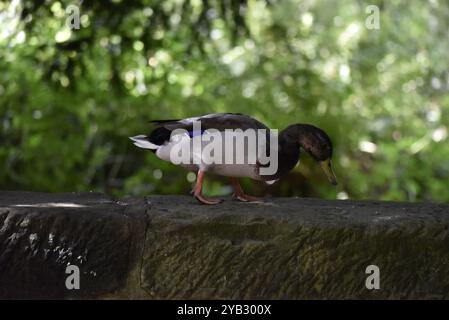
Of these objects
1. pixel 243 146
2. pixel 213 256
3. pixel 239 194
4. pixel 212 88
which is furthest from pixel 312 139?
pixel 212 88

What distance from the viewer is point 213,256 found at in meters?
2.53

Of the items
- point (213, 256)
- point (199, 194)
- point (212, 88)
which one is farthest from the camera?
point (212, 88)

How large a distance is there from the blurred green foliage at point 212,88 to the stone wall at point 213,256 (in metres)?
2.10

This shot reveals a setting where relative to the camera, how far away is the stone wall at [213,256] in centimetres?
251

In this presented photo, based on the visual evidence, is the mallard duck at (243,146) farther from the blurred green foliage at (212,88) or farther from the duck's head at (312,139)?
the blurred green foliage at (212,88)

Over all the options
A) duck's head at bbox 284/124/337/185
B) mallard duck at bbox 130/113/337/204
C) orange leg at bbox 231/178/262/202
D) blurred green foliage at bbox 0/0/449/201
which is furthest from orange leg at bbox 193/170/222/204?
blurred green foliage at bbox 0/0/449/201

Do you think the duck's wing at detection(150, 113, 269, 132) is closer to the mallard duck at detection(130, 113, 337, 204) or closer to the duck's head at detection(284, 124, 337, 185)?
the mallard duck at detection(130, 113, 337, 204)

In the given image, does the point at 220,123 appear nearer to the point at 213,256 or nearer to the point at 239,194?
the point at 239,194

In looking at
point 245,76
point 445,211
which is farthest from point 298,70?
point 445,211

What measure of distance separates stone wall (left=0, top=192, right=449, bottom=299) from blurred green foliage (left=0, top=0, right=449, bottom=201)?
2.10 metres

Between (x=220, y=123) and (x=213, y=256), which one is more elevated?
(x=220, y=123)

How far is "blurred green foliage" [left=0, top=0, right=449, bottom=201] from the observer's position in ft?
15.5

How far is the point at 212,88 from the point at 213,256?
10.6 ft
